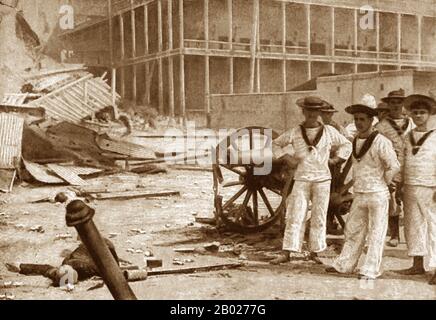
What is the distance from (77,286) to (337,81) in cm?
1517

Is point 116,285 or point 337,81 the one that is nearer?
point 116,285

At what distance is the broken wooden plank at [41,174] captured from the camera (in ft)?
39.4

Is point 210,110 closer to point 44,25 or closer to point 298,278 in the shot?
point 44,25

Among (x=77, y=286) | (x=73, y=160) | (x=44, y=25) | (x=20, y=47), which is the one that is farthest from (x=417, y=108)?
(x=44, y=25)

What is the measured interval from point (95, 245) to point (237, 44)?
25368mm

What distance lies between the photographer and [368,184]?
19.3ft

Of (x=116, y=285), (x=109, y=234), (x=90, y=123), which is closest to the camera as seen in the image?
(x=116, y=285)

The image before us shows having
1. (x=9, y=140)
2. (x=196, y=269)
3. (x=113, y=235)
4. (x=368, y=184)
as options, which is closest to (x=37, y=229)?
(x=113, y=235)

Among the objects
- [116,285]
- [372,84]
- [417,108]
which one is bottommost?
[116,285]

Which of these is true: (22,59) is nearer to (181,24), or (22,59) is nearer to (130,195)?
(181,24)

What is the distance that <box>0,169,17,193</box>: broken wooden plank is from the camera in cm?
1123

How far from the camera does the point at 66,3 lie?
104ft

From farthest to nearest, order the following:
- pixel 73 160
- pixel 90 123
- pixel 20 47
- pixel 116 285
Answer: pixel 20 47 < pixel 90 123 < pixel 73 160 < pixel 116 285

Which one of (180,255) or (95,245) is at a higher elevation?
(95,245)
